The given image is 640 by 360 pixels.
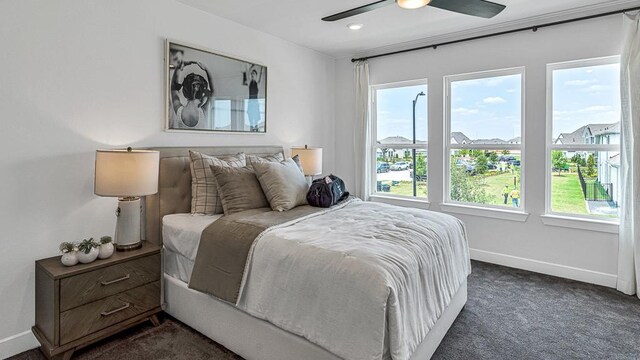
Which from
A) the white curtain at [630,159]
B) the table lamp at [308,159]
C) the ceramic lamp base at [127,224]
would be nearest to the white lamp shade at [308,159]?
the table lamp at [308,159]

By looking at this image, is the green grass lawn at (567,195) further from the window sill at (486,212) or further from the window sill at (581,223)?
the window sill at (486,212)

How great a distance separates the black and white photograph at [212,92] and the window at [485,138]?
7.29ft

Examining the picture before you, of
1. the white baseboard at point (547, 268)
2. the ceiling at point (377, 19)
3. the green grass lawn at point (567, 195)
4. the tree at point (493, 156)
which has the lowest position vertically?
the white baseboard at point (547, 268)

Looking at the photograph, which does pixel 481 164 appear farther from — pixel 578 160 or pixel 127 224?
pixel 127 224

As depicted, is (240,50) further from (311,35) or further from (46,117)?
(46,117)

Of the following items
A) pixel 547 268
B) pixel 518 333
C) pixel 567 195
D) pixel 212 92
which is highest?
pixel 212 92

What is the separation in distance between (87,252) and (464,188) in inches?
145

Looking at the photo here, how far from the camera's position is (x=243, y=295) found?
1.95m

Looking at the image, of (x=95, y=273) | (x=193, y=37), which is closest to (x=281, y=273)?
(x=95, y=273)

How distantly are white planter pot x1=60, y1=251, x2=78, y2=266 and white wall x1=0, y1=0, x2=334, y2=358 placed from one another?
333mm

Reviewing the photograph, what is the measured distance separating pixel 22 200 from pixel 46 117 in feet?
1.81

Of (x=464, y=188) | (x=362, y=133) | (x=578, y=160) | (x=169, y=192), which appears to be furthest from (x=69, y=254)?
(x=578, y=160)

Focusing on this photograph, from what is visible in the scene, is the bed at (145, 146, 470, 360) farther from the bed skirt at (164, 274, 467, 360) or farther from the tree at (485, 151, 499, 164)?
the tree at (485, 151, 499, 164)

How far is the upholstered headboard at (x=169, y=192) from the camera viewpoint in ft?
8.77
